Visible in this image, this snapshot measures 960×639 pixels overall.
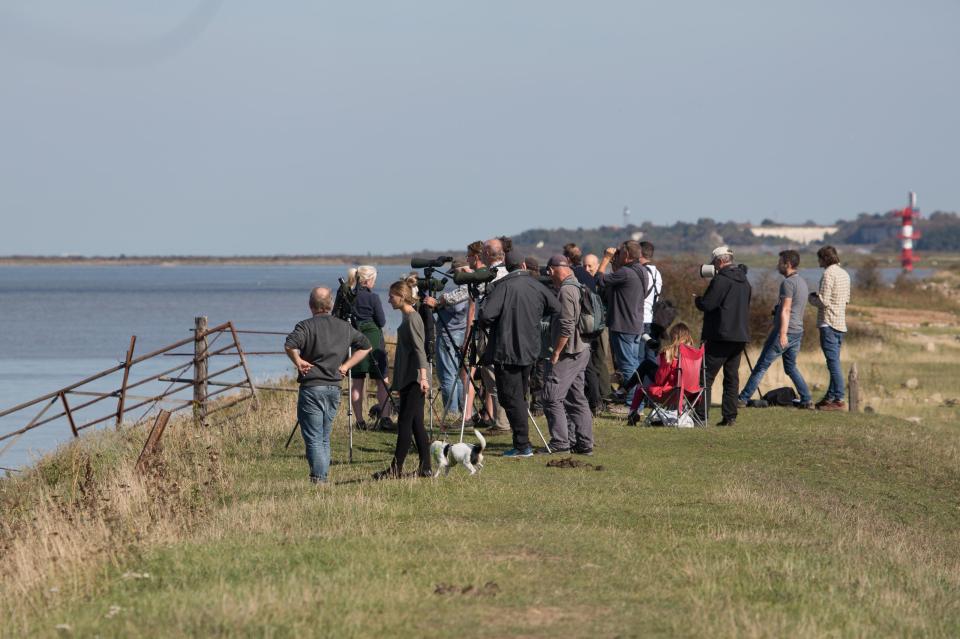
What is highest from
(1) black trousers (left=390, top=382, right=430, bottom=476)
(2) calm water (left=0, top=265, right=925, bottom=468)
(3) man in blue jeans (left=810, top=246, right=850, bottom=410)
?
(3) man in blue jeans (left=810, top=246, right=850, bottom=410)

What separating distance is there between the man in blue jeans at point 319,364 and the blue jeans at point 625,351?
18.6ft

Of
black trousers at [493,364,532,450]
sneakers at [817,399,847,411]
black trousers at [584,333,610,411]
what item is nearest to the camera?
black trousers at [493,364,532,450]

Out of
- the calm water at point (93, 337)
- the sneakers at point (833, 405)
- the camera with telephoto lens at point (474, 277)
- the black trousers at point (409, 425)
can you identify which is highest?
the camera with telephoto lens at point (474, 277)

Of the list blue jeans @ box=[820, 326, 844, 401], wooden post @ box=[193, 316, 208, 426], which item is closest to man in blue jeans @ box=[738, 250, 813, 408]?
blue jeans @ box=[820, 326, 844, 401]

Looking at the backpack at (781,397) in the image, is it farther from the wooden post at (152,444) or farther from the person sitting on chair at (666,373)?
the wooden post at (152,444)

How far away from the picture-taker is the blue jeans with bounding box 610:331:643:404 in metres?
16.2

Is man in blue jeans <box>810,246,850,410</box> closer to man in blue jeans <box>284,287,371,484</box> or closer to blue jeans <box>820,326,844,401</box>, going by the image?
blue jeans <box>820,326,844,401</box>

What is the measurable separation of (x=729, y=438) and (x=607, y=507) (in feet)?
16.4

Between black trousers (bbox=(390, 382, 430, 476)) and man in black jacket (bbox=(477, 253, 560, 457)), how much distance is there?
1.30m

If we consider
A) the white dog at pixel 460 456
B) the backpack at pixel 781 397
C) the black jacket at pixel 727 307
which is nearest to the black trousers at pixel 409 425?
the white dog at pixel 460 456

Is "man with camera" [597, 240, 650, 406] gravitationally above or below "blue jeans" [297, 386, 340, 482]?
above

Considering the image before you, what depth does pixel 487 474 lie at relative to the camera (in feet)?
37.9

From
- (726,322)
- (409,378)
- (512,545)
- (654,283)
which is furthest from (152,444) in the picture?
(654,283)

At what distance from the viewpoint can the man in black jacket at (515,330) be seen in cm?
1228
